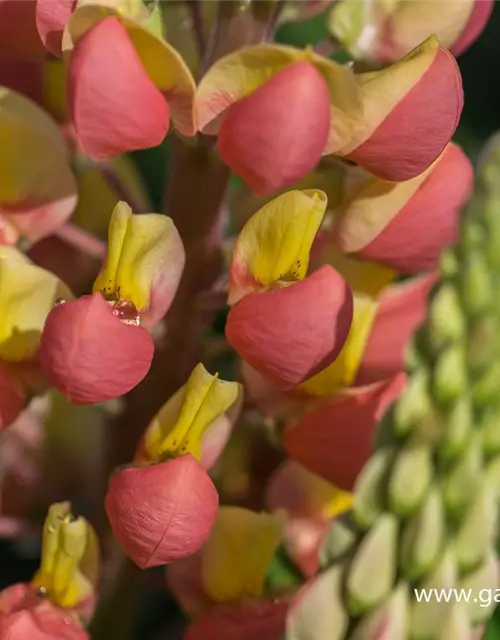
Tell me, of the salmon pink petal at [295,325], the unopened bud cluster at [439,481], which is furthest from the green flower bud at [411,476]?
the salmon pink petal at [295,325]

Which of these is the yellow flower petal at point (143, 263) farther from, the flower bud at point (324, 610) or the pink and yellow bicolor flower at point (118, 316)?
the flower bud at point (324, 610)

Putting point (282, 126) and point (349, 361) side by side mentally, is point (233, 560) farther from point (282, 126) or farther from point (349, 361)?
point (282, 126)

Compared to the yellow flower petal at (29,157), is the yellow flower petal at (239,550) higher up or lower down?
lower down

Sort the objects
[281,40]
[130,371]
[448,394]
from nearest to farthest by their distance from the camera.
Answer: [448,394], [130,371], [281,40]

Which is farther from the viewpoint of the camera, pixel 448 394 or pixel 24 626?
pixel 24 626

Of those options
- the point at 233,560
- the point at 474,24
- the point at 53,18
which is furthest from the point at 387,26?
the point at 233,560

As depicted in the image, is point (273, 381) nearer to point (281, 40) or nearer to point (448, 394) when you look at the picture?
point (448, 394)

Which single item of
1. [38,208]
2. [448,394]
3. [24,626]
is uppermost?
[448,394]

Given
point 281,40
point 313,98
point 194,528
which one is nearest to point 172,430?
point 194,528
